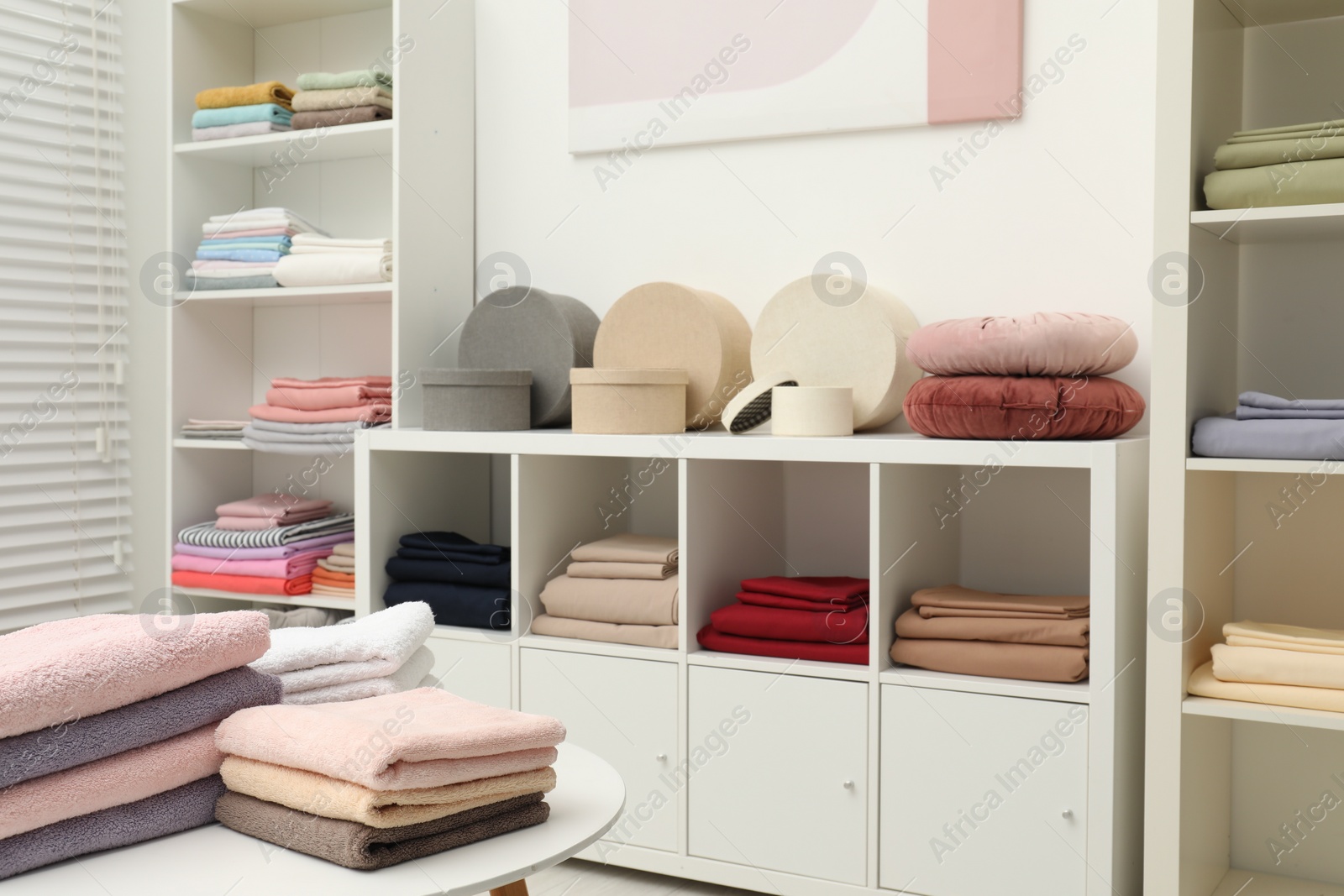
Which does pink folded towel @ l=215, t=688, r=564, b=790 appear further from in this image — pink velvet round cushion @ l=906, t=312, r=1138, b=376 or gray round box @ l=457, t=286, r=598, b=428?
gray round box @ l=457, t=286, r=598, b=428

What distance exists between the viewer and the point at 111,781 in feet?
3.19

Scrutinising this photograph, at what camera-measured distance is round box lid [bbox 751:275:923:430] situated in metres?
2.28

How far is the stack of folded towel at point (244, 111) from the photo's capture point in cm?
284

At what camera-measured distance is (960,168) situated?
237cm

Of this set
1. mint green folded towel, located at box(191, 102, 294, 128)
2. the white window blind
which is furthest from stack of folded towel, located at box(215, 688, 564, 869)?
the white window blind

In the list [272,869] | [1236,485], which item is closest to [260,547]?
[272,869]

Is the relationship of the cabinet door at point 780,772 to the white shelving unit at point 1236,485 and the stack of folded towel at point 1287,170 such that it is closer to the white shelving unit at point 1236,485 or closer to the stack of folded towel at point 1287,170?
the white shelving unit at point 1236,485

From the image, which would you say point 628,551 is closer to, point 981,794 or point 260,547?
point 981,794

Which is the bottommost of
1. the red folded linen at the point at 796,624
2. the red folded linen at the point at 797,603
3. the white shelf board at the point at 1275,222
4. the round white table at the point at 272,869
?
the red folded linen at the point at 796,624

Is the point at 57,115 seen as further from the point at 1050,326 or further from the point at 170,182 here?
the point at 1050,326

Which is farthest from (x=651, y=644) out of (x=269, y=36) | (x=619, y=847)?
(x=269, y=36)

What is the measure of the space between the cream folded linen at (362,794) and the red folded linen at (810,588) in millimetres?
1169

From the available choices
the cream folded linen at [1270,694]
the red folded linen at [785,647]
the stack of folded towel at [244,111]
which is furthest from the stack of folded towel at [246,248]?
the cream folded linen at [1270,694]

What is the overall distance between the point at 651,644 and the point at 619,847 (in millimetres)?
427
